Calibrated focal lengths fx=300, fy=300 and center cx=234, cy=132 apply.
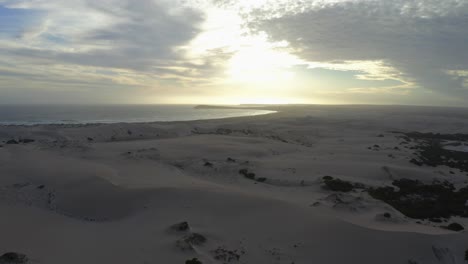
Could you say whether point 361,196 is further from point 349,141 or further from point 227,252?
point 349,141

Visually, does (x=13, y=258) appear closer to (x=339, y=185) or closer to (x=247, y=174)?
(x=247, y=174)

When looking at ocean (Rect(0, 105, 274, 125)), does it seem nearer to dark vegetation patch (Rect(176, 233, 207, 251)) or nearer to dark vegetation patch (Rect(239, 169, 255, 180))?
dark vegetation patch (Rect(239, 169, 255, 180))

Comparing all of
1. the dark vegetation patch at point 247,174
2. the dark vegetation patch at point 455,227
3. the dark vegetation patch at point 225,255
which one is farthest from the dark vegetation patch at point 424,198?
the dark vegetation patch at point 225,255

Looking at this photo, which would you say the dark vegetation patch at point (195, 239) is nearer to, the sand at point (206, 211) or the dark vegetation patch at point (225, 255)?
the sand at point (206, 211)

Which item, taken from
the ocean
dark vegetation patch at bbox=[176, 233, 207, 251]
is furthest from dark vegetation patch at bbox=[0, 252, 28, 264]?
the ocean

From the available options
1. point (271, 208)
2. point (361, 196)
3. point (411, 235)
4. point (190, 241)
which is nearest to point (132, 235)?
point (190, 241)
